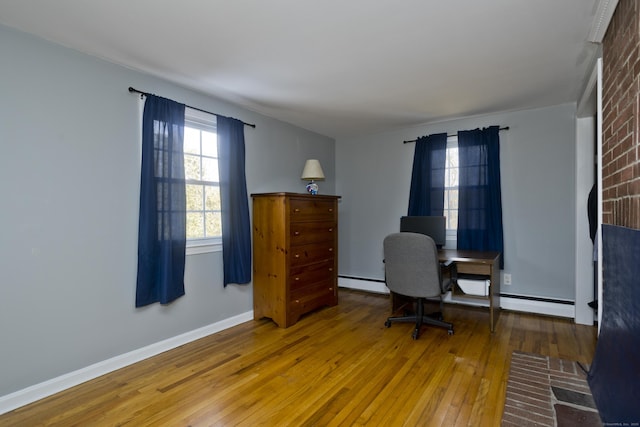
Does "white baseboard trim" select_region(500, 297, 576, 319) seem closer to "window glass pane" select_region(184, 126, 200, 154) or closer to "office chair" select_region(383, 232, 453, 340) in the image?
"office chair" select_region(383, 232, 453, 340)

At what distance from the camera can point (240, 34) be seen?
2010 millimetres

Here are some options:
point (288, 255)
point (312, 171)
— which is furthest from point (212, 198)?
point (312, 171)

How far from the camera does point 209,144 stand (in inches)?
125

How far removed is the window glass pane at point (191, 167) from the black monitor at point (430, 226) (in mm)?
2486

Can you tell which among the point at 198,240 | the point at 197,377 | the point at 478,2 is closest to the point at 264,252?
the point at 198,240

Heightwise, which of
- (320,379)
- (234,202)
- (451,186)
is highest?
(451,186)

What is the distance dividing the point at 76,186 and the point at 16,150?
37 centimetres

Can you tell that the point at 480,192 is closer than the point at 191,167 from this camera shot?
No

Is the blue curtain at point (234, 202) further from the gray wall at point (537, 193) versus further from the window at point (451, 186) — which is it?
the window at point (451, 186)

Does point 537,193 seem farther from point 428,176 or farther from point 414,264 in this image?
point 414,264

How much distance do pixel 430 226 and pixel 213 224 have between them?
249 cm

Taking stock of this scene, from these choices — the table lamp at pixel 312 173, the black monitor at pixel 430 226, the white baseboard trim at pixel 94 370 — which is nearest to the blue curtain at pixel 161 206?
the white baseboard trim at pixel 94 370

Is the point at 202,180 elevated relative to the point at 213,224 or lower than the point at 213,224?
elevated

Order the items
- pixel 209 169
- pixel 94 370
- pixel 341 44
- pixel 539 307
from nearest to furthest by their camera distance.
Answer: pixel 341 44
pixel 94 370
pixel 209 169
pixel 539 307
